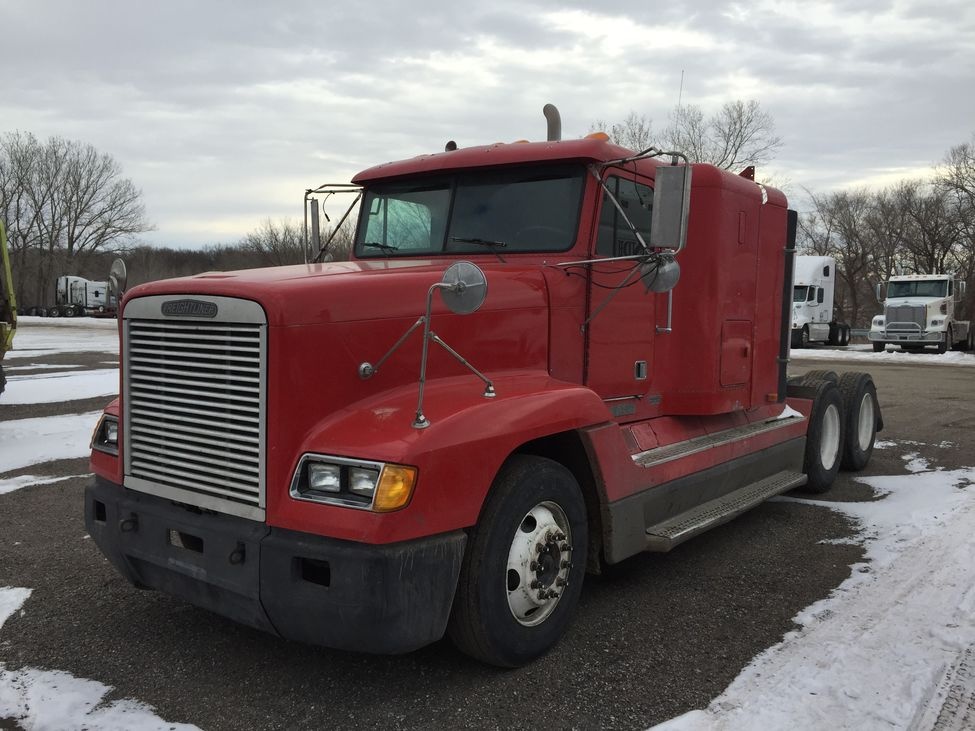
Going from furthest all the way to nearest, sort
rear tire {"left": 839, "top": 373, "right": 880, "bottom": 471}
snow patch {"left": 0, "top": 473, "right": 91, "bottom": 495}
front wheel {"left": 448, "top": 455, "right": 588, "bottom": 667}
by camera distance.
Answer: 1. rear tire {"left": 839, "top": 373, "right": 880, "bottom": 471}
2. snow patch {"left": 0, "top": 473, "right": 91, "bottom": 495}
3. front wheel {"left": 448, "top": 455, "right": 588, "bottom": 667}

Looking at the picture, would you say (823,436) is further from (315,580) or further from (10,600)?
(10,600)

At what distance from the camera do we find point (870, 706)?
2.99 meters

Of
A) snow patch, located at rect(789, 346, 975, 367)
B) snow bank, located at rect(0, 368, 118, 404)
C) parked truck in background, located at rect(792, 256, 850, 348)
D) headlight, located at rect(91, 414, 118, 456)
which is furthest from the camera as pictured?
parked truck in background, located at rect(792, 256, 850, 348)

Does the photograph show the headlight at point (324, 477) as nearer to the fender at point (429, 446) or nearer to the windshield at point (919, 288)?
the fender at point (429, 446)

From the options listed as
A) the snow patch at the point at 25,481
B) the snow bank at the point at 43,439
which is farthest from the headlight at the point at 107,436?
the snow bank at the point at 43,439

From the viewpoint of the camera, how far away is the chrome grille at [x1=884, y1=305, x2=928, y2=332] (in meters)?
26.5

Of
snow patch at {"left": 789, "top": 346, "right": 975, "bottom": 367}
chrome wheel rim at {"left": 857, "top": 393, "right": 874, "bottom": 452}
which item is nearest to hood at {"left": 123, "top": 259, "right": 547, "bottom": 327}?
chrome wheel rim at {"left": 857, "top": 393, "right": 874, "bottom": 452}

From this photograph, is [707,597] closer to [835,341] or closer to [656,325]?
[656,325]

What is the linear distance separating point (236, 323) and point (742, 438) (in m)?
3.63

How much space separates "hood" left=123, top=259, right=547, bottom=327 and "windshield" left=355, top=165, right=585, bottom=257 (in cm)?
44

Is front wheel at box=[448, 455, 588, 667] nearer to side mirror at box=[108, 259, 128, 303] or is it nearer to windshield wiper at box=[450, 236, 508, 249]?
windshield wiper at box=[450, 236, 508, 249]

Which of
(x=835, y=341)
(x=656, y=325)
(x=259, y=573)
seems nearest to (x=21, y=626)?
(x=259, y=573)

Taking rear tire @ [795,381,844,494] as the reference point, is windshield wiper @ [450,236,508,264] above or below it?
above

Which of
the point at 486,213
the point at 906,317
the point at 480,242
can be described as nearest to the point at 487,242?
the point at 480,242
